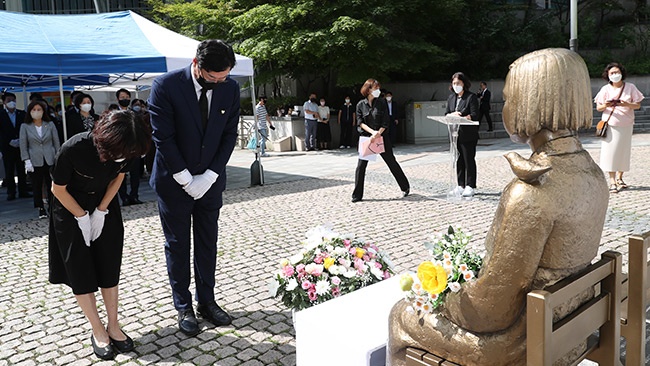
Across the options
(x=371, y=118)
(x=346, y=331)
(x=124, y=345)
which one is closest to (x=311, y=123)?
(x=371, y=118)

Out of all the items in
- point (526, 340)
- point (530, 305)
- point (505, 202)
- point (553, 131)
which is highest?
point (553, 131)

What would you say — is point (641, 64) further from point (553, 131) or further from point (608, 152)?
point (553, 131)

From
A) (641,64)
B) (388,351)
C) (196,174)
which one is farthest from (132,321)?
(641,64)

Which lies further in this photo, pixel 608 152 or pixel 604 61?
pixel 604 61

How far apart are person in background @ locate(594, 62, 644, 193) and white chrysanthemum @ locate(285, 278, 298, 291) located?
262 inches

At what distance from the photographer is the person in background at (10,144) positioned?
443 inches

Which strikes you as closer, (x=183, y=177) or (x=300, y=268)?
(x=300, y=268)

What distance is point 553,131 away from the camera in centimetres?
211

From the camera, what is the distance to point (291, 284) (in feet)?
12.2

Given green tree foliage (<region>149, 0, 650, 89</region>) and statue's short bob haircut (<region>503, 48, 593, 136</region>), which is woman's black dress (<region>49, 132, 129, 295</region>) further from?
green tree foliage (<region>149, 0, 650, 89</region>)

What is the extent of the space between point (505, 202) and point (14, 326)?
4032mm

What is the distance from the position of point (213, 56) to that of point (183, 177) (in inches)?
32.0

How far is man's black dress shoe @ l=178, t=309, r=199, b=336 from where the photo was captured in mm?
4184

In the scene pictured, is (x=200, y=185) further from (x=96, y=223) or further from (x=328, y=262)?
(x=328, y=262)
